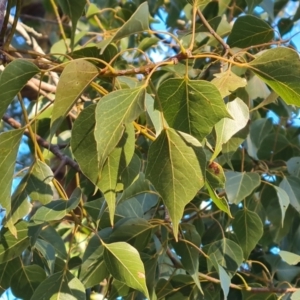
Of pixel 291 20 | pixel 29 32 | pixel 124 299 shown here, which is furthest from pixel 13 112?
pixel 124 299

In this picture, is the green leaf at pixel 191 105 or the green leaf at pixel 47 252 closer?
the green leaf at pixel 191 105

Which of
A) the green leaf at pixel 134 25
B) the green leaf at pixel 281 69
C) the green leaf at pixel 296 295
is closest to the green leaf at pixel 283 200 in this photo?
the green leaf at pixel 296 295

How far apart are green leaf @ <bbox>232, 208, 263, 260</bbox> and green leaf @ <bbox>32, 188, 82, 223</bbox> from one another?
0.95ft

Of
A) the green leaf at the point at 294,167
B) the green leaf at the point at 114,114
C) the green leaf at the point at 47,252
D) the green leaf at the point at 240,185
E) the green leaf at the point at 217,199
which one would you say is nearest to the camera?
the green leaf at the point at 114,114

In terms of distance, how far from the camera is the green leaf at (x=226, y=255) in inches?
33.8

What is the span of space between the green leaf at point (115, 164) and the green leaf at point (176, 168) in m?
0.05

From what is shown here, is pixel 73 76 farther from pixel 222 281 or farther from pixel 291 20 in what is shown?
pixel 291 20

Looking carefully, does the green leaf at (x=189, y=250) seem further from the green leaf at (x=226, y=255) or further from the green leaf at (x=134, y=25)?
the green leaf at (x=134, y=25)

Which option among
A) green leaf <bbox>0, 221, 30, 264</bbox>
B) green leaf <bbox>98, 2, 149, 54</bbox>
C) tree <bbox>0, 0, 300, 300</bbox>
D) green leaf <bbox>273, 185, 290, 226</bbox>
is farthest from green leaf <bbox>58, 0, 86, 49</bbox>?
green leaf <bbox>273, 185, 290, 226</bbox>

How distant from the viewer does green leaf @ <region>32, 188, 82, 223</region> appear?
711 millimetres

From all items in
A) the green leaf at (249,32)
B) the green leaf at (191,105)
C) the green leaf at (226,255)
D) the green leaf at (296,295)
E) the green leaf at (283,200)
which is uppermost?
the green leaf at (191,105)

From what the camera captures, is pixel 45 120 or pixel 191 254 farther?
pixel 45 120

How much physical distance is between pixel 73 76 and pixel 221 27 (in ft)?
1.86

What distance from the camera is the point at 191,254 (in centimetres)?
82
